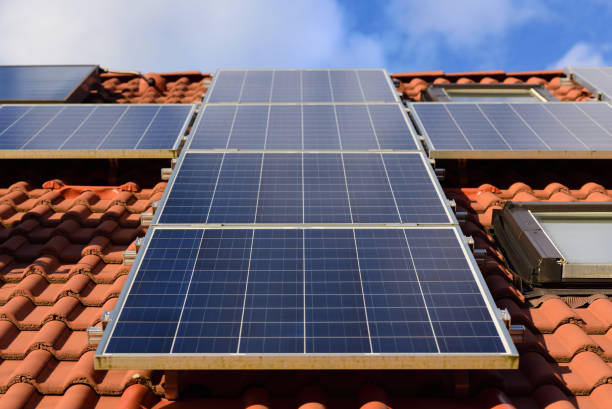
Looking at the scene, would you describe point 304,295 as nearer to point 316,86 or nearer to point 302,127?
point 302,127

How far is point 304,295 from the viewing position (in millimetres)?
4660

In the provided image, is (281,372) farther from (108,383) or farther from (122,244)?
(122,244)

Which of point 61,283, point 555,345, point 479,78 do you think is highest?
point 479,78

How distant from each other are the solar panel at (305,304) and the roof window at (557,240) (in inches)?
50.0

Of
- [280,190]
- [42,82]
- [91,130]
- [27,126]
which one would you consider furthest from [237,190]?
[42,82]

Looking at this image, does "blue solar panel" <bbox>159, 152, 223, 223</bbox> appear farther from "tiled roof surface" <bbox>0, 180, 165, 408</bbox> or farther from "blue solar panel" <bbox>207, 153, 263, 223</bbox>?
"tiled roof surface" <bbox>0, 180, 165, 408</bbox>

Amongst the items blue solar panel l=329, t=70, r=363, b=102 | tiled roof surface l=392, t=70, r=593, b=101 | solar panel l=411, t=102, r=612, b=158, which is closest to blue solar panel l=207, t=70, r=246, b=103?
blue solar panel l=329, t=70, r=363, b=102

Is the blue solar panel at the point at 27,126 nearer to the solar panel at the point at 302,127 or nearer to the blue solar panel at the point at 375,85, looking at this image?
the solar panel at the point at 302,127

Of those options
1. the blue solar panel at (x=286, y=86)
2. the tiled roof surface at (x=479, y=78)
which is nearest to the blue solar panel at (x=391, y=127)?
the blue solar panel at (x=286, y=86)

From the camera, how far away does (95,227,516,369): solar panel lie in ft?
13.4

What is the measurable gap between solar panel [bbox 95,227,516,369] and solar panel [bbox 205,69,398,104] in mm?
4604

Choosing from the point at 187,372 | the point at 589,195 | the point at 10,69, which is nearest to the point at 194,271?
the point at 187,372

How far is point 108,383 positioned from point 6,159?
18.9ft

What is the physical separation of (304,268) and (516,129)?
557 cm
